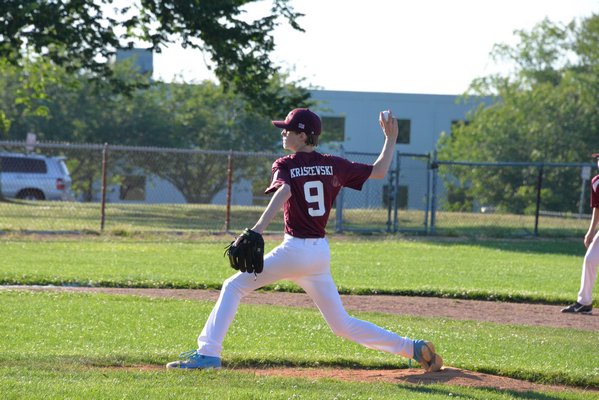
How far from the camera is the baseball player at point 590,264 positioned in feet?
38.5

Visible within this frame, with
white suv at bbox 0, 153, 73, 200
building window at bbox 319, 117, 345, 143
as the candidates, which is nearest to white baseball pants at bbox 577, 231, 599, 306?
white suv at bbox 0, 153, 73, 200

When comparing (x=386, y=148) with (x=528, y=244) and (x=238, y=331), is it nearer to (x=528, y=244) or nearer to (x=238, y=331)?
(x=238, y=331)

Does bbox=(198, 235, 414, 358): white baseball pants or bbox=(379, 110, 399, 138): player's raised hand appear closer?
bbox=(198, 235, 414, 358): white baseball pants

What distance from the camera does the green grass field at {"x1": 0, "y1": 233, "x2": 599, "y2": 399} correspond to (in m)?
6.78

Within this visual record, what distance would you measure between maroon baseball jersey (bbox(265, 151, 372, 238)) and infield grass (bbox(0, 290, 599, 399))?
42.6 inches

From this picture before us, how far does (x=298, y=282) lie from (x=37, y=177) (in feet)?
89.2

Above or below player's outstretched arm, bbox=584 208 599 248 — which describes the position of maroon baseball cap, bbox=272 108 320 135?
above

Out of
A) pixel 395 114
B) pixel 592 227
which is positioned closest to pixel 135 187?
pixel 395 114

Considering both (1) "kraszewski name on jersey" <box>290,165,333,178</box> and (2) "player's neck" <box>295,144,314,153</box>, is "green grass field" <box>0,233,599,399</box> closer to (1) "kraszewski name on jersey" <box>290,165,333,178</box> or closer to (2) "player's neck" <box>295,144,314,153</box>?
(1) "kraszewski name on jersey" <box>290,165,333,178</box>

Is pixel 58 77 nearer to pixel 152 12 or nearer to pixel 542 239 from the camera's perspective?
pixel 152 12

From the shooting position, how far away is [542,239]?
2467cm

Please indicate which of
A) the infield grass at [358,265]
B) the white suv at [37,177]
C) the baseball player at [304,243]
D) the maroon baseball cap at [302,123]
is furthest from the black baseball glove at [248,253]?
the white suv at [37,177]

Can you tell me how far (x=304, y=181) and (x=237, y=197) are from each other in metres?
34.2

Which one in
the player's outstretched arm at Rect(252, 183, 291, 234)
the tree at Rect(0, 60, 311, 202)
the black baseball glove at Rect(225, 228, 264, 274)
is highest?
the tree at Rect(0, 60, 311, 202)
